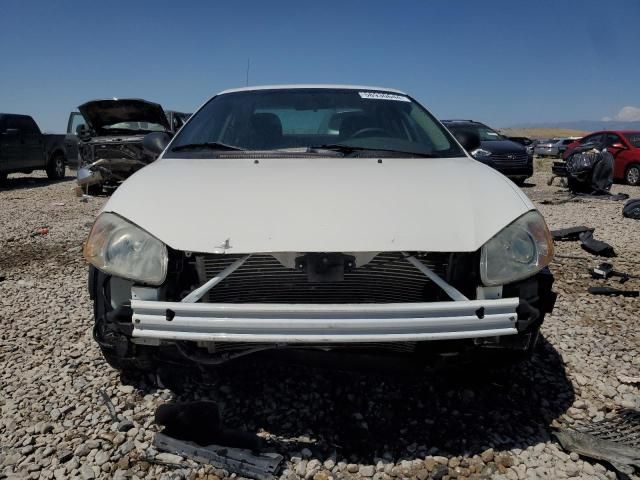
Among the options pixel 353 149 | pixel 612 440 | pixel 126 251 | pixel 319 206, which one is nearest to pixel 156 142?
pixel 353 149

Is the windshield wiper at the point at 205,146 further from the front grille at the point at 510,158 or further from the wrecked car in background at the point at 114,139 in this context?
the front grille at the point at 510,158

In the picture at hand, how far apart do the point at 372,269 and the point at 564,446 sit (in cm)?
114

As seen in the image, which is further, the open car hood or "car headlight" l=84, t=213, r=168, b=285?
the open car hood

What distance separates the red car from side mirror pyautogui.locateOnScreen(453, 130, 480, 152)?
33.3ft

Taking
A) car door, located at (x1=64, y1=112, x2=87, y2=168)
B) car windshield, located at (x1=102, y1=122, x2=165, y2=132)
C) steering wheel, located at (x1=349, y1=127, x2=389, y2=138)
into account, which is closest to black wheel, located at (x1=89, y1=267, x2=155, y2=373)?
steering wheel, located at (x1=349, y1=127, x2=389, y2=138)

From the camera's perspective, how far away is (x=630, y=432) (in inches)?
85.6

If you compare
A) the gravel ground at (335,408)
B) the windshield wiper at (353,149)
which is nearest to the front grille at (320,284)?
the gravel ground at (335,408)

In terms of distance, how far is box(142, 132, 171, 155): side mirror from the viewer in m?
3.15

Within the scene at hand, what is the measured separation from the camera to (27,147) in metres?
12.5

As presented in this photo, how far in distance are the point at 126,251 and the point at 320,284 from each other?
777 mm

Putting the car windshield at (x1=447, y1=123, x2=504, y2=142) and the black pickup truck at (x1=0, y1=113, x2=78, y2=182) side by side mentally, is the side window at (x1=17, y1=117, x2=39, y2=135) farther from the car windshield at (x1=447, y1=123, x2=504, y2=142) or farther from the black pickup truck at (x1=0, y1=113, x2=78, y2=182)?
the car windshield at (x1=447, y1=123, x2=504, y2=142)

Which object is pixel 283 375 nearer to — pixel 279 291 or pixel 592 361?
pixel 279 291

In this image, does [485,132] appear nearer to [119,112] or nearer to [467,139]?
[119,112]

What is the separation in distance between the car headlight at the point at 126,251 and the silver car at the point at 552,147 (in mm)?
24572
